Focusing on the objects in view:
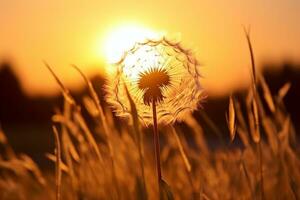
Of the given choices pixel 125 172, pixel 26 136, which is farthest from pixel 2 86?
pixel 125 172

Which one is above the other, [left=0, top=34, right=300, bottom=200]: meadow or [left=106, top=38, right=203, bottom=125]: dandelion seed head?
[left=106, top=38, right=203, bottom=125]: dandelion seed head

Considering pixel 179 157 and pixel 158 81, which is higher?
pixel 158 81

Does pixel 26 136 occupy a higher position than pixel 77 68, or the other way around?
pixel 77 68

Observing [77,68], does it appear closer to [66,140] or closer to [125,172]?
[66,140]

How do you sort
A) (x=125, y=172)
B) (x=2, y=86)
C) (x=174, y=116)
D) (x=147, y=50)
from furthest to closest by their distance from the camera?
(x=2, y=86)
(x=125, y=172)
(x=147, y=50)
(x=174, y=116)

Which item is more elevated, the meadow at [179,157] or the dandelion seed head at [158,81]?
the dandelion seed head at [158,81]

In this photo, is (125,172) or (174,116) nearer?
(174,116)

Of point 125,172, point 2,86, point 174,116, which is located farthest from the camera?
point 2,86

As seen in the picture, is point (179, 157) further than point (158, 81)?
Yes
